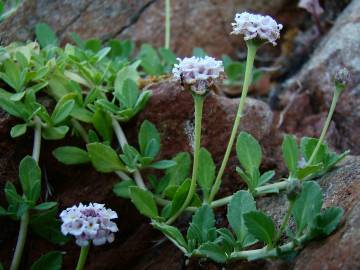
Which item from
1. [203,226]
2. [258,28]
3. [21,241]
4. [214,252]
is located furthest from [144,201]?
[258,28]

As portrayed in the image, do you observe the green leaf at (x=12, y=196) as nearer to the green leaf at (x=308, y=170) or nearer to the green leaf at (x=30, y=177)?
the green leaf at (x=30, y=177)

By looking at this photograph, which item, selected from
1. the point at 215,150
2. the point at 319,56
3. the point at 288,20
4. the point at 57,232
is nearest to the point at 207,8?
the point at 288,20

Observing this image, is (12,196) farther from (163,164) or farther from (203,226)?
A: (203,226)

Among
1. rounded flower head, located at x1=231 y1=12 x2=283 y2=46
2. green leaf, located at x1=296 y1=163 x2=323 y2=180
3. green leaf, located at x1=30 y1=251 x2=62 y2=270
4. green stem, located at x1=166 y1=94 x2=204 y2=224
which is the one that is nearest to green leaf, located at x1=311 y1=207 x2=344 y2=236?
green leaf, located at x1=296 y1=163 x2=323 y2=180

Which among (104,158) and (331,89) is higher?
(104,158)

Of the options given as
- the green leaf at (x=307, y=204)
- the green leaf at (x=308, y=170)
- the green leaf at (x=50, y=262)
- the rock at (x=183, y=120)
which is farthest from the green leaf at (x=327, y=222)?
the green leaf at (x=50, y=262)

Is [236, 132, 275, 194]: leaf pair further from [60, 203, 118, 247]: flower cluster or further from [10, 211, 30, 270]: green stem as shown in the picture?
[10, 211, 30, 270]: green stem
